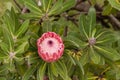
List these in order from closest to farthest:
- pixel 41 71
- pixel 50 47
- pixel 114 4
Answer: pixel 50 47
pixel 41 71
pixel 114 4

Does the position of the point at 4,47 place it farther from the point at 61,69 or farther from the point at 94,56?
the point at 94,56

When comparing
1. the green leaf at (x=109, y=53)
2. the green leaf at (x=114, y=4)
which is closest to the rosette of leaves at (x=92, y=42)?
the green leaf at (x=109, y=53)

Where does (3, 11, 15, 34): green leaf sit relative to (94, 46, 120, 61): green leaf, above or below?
above

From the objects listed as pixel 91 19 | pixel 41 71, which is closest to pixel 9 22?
pixel 41 71

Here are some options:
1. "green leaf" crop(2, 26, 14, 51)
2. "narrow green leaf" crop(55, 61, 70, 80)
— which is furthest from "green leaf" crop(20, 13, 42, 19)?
"narrow green leaf" crop(55, 61, 70, 80)

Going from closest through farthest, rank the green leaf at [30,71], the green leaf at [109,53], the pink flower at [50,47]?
the pink flower at [50,47] → the green leaf at [30,71] → the green leaf at [109,53]

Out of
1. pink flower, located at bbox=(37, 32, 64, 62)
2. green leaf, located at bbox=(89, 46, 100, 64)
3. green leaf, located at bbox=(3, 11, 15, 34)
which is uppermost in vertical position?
green leaf, located at bbox=(3, 11, 15, 34)

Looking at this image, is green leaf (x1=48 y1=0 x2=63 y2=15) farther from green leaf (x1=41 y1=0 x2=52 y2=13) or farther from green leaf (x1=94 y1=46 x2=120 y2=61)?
green leaf (x1=94 y1=46 x2=120 y2=61)

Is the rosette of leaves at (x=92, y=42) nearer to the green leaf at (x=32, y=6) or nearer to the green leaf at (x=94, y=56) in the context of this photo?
the green leaf at (x=94, y=56)
